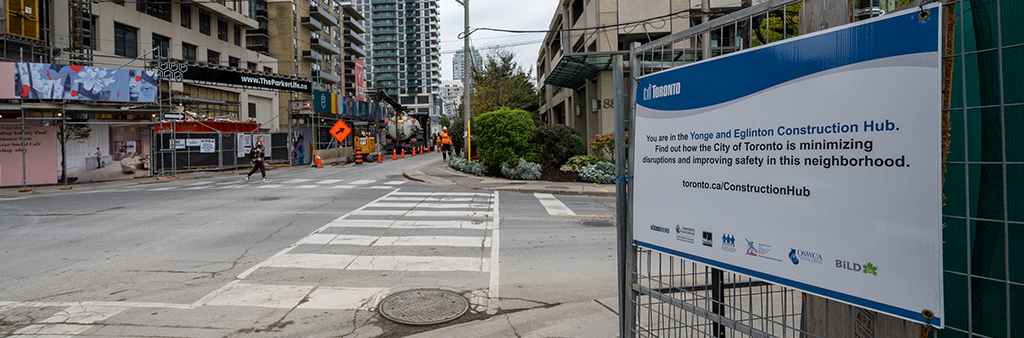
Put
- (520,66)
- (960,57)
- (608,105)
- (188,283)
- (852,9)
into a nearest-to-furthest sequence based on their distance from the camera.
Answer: (960,57), (852,9), (188,283), (608,105), (520,66)

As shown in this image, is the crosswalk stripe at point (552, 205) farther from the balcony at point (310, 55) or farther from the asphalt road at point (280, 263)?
the balcony at point (310, 55)

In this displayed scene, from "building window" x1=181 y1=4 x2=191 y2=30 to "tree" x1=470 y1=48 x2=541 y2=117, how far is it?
68.4 ft

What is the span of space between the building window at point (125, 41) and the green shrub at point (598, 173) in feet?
93.1

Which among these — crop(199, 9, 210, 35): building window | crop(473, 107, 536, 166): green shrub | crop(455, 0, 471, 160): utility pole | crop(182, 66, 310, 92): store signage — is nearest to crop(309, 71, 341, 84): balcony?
crop(199, 9, 210, 35): building window

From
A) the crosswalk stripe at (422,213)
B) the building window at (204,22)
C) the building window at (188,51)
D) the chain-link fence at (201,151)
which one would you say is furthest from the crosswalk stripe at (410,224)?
the building window at (204,22)

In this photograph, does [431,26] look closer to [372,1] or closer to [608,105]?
[372,1]

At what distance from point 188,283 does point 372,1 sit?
151 m

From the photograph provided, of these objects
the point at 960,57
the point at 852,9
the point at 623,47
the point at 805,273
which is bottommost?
the point at 805,273

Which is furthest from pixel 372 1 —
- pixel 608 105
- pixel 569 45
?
pixel 608 105

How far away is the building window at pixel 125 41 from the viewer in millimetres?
29531

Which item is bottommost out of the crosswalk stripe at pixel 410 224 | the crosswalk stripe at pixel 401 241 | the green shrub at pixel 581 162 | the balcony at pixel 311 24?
the crosswalk stripe at pixel 401 241

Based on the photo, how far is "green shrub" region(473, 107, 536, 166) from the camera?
1850 cm

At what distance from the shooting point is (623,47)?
24703mm

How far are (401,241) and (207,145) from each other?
2169 centimetres
